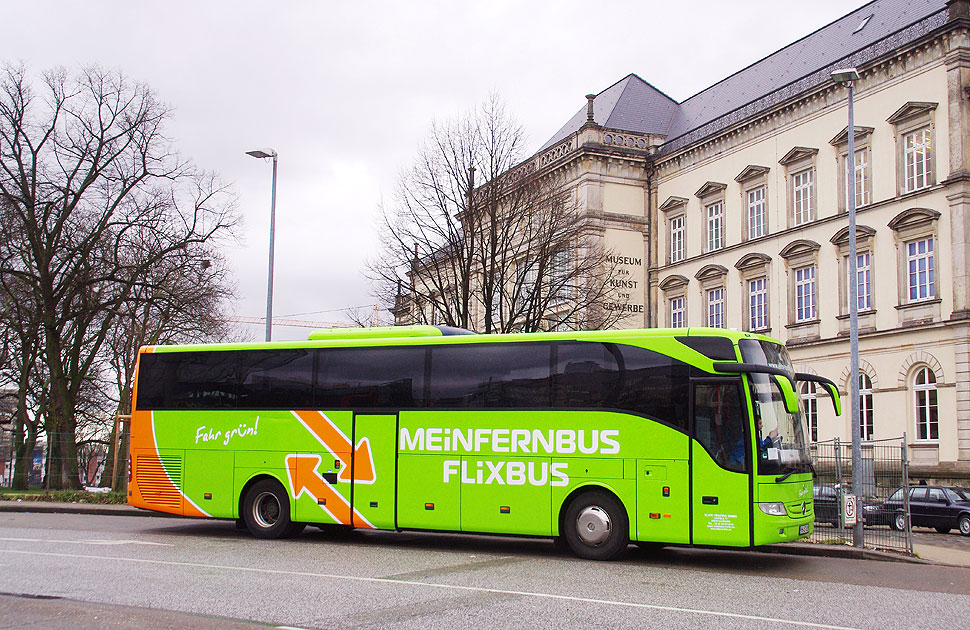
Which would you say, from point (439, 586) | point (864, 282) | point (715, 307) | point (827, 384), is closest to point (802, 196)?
point (864, 282)

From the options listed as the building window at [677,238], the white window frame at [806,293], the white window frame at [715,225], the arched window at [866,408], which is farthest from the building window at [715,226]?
the arched window at [866,408]

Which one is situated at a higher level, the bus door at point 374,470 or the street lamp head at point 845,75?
the street lamp head at point 845,75

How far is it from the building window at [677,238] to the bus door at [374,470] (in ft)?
119

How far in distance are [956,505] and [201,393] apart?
21181 mm

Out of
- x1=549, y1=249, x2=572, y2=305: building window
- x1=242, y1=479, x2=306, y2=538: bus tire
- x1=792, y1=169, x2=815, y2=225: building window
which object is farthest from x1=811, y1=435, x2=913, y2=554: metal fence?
x1=792, y1=169, x2=815, y2=225: building window

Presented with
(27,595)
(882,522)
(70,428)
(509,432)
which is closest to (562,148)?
(70,428)

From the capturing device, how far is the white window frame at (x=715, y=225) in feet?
158

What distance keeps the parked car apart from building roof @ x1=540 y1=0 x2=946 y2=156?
18108mm

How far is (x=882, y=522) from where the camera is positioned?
66.6 ft

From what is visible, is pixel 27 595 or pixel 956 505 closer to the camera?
pixel 27 595

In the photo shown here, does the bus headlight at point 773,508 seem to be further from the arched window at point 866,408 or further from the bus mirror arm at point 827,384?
the arched window at point 866,408

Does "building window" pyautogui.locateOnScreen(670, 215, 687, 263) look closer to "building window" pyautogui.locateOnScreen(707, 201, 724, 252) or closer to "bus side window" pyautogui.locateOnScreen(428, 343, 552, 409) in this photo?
"building window" pyautogui.locateOnScreen(707, 201, 724, 252)

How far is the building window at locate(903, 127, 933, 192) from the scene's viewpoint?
Answer: 36000 millimetres

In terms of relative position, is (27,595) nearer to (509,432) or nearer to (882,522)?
(509,432)
